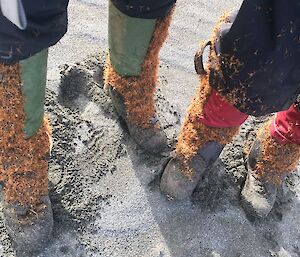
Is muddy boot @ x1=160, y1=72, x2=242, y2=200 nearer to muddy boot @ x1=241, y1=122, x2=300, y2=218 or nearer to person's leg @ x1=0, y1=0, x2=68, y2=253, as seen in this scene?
muddy boot @ x1=241, y1=122, x2=300, y2=218

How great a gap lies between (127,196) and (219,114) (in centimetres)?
41

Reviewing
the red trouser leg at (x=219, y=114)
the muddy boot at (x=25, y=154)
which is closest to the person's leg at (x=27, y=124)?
the muddy boot at (x=25, y=154)

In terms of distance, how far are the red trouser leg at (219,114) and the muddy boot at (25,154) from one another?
0.45m

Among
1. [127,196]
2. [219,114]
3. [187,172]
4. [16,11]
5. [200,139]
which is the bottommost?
[127,196]

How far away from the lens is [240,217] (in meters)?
1.54

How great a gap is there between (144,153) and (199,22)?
0.81 m

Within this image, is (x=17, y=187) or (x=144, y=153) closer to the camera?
(x=17, y=187)

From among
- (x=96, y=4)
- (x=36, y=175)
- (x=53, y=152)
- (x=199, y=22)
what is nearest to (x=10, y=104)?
(x=36, y=175)

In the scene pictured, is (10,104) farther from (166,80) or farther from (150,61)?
(166,80)

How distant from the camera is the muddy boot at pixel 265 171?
1.48m

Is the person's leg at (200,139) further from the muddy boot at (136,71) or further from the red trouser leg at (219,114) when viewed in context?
the muddy boot at (136,71)

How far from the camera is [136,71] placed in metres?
1.48

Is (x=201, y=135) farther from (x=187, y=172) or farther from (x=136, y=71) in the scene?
(x=136, y=71)

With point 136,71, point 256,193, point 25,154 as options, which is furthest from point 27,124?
point 256,193
